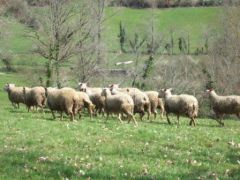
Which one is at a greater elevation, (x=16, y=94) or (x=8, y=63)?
(x=8, y=63)

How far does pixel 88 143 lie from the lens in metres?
17.6

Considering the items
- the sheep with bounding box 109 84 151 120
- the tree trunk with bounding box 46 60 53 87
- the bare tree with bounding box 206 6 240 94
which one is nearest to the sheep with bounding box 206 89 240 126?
the sheep with bounding box 109 84 151 120

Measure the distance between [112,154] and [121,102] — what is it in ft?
38.3

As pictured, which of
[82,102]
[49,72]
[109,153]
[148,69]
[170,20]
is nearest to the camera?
[109,153]

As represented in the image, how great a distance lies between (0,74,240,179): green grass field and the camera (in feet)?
44.3

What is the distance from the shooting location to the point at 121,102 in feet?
90.3

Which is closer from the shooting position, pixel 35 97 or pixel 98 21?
pixel 35 97

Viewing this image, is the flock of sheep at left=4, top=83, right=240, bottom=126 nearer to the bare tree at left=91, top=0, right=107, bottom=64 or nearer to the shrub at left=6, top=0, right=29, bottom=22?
the bare tree at left=91, top=0, right=107, bottom=64

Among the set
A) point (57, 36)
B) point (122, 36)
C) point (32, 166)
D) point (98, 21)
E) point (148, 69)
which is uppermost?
point (122, 36)

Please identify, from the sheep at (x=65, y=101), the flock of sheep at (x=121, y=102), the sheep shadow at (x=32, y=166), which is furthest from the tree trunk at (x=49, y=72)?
the sheep shadow at (x=32, y=166)

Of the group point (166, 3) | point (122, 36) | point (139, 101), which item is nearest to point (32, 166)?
point (139, 101)

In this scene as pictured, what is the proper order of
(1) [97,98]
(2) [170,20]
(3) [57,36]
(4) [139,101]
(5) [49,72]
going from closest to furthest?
(4) [139,101], (1) [97,98], (5) [49,72], (3) [57,36], (2) [170,20]

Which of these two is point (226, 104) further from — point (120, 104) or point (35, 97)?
point (35, 97)

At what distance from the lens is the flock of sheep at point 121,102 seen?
27.8m
